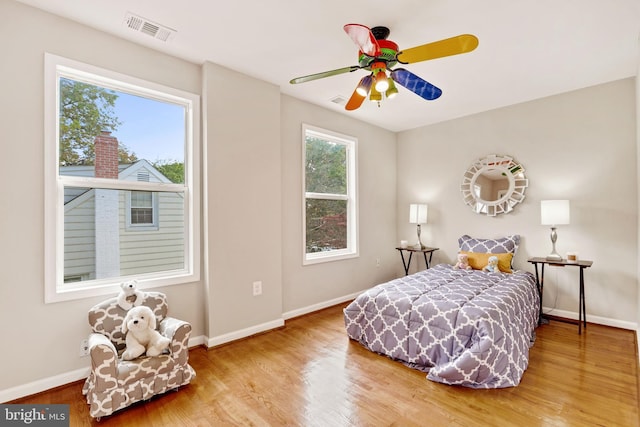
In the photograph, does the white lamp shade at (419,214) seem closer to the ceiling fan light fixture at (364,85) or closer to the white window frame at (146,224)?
the ceiling fan light fixture at (364,85)

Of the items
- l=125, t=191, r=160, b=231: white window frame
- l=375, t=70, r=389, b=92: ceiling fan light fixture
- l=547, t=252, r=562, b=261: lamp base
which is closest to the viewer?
l=375, t=70, r=389, b=92: ceiling fan light fixture

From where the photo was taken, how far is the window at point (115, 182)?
2324mm

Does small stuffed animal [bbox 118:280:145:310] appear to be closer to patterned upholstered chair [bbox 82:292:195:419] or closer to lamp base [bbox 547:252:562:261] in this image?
patterned upholstered chair [bbox 82:292:195:419]

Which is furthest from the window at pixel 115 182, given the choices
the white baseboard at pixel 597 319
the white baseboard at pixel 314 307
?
the white baseboard at pixel 597 319

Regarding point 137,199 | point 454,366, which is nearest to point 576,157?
point 454,366

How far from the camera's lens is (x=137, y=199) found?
2.73 meters

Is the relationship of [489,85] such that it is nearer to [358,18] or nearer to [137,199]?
[358,18]

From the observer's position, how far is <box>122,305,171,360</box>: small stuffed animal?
212 centimetres

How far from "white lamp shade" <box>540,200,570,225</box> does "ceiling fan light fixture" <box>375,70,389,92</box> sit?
8.15 feet

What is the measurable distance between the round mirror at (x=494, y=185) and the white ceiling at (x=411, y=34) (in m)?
1.00

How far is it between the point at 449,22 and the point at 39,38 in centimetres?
298

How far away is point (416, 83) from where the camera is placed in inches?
93.1

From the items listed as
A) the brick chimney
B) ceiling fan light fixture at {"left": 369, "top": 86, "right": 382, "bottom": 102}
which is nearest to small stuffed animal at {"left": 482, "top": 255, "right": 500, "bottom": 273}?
ceiling fan light fixture at {"left": 369, "top": 86, "right": 382, "bottom": 102}

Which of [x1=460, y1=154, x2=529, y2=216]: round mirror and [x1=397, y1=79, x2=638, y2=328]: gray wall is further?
[x1=460, y1=154, x2=529, y2=216]: round mirror
